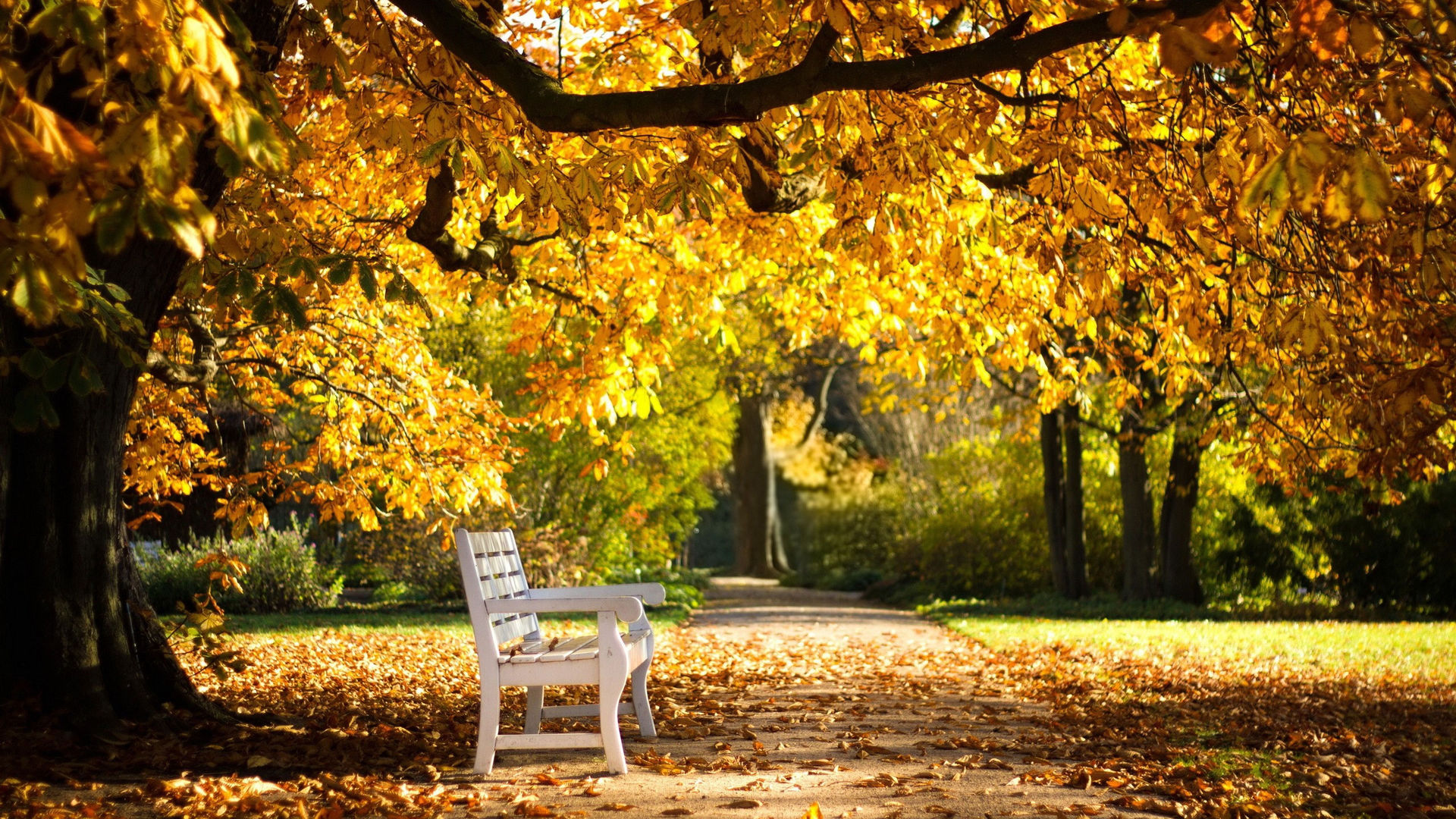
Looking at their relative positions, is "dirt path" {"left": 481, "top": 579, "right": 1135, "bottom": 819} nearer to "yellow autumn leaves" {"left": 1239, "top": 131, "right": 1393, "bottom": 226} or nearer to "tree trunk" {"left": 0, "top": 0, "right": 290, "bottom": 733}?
"tree trunk" {"left": 0, "top": 0, "right": 290, "bottom": 733}

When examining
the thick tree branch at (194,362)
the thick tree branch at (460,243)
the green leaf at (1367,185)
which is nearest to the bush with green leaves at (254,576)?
the thick tree branch at (194,362)

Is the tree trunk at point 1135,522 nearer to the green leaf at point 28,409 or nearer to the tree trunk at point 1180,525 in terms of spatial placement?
the tree trunk at point 1180,525

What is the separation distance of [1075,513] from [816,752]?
37.2 ft

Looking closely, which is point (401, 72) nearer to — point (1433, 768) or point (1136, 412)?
point (1433, 768)

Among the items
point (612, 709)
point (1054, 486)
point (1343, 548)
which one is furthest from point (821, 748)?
point (1343, 548)

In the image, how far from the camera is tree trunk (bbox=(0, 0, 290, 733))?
16.0ft

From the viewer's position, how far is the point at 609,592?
5773mm

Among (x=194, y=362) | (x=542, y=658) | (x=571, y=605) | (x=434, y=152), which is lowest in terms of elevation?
(x=542, y=658)

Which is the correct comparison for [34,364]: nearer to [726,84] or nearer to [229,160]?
[229,160]

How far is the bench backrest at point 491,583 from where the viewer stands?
16.3 ft

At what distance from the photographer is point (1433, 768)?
17.3ft

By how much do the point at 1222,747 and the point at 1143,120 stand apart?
3.40 meters

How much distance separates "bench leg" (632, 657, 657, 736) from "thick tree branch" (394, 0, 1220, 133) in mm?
2900

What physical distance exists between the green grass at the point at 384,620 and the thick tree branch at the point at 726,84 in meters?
7.98
